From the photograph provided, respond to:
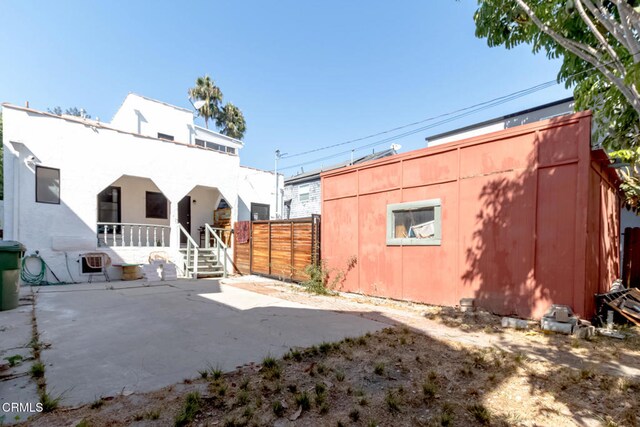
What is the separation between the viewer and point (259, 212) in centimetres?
1359

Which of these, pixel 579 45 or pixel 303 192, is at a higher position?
pixel 579 45

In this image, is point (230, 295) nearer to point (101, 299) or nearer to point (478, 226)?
point (101, 299)

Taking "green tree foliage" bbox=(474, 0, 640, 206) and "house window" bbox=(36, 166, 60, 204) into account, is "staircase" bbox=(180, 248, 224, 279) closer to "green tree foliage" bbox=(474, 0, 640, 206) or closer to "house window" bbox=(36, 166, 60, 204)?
"house window" bbox=(36, 166, 60, 204)

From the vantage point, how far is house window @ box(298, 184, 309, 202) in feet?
56.6

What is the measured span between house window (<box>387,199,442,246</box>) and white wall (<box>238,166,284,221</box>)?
7.79m

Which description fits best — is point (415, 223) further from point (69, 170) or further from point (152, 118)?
point (152, 118)

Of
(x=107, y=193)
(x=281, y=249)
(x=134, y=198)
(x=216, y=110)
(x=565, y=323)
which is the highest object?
(x=216, y=110)

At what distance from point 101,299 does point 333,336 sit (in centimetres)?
543

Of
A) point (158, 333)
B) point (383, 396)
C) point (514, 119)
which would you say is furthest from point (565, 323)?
point (514, 119)

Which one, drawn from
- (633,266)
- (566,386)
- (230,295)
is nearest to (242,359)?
(566,386)

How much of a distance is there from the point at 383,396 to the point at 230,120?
28462 millimetres

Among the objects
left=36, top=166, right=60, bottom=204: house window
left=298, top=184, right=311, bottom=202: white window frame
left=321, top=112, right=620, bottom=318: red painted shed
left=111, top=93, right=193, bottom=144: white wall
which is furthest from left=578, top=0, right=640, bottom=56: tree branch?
left=111, top=93, right=193, bottom=144: white wall

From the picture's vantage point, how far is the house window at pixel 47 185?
26.3 ft

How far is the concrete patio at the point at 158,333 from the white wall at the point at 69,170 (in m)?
1.99
